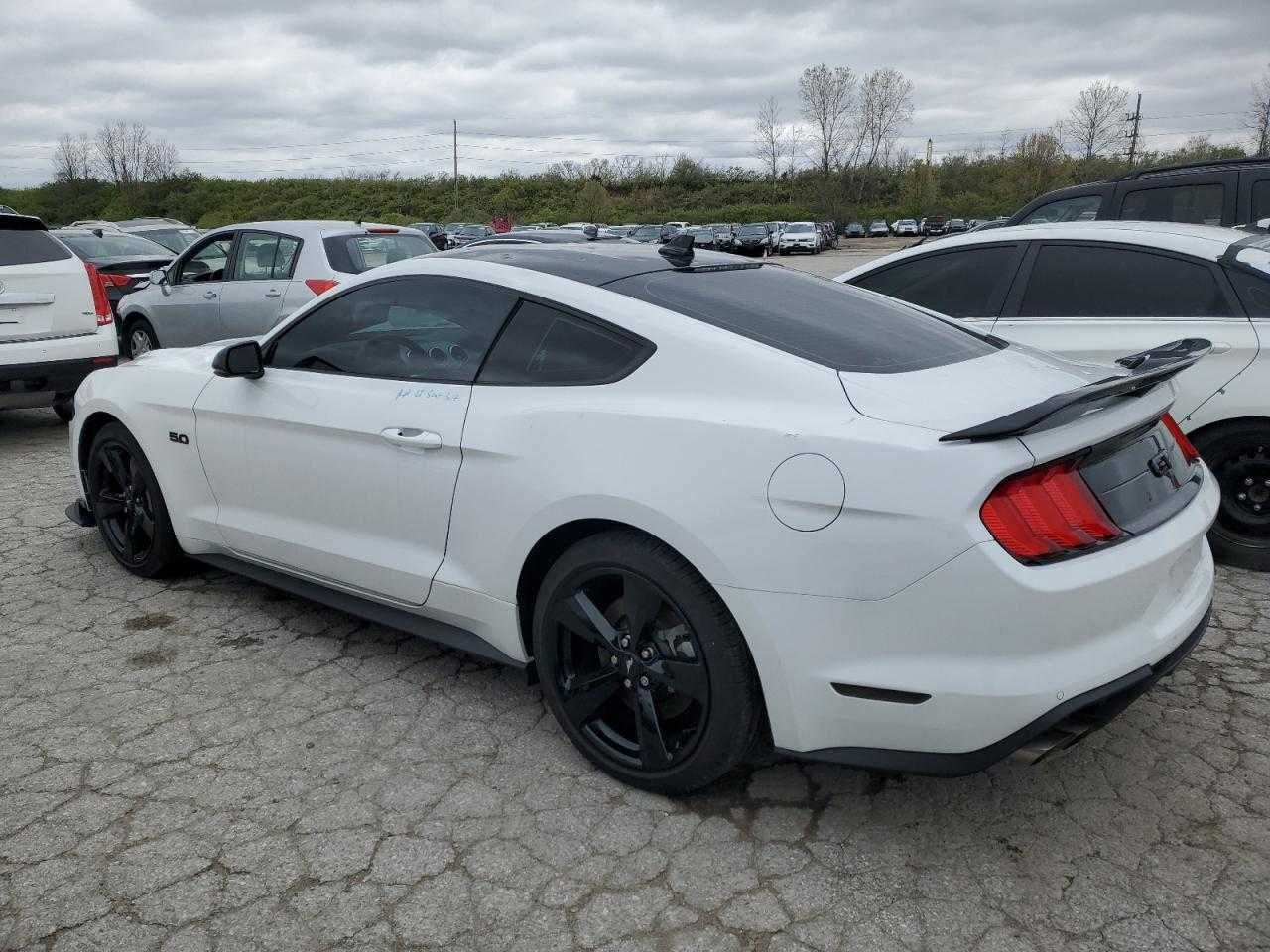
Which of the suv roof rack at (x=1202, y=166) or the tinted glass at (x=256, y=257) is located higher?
the suv roof rack at (x=1202, y=166)

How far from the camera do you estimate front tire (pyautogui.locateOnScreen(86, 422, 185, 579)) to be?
4332mm

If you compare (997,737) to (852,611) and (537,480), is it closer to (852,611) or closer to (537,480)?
Result: (852,611)

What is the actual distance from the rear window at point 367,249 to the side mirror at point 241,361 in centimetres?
497

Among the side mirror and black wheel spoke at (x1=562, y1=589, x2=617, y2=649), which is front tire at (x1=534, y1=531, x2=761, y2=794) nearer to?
black wheel spoke at (x1=562, y1=589, x2=617, y2=649)

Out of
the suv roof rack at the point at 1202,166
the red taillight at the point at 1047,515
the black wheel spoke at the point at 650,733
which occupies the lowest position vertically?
the black wheel spoke at the point at 650,733

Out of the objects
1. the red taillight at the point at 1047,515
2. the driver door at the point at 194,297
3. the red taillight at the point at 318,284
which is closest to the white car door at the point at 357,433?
the red taillight at the point at 1047,515

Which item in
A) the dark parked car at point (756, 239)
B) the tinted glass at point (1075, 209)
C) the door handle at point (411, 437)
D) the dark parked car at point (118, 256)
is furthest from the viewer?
the dark parked car at point (756, 239)

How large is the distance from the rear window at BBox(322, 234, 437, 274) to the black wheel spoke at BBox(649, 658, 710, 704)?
653cm

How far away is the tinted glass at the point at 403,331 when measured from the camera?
128 inches

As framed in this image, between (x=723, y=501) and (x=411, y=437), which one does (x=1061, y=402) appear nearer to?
(x=723, y=501)

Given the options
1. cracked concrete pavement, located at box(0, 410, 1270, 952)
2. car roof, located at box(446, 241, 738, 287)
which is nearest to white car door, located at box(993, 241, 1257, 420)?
cracked concrete pavement, located at box(0, 410, 1270, 952)

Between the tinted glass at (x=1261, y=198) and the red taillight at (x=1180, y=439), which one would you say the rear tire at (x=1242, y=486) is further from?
the tinted glass at (x=1261, y=198)

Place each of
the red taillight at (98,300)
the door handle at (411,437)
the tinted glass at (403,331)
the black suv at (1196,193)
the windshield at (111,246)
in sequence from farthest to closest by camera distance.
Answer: the windshield at (111,246)
the red taillight at (98,300)
the black suv at (1196,193)
the tinted glass at (403,331)
the door handle at (411,437)

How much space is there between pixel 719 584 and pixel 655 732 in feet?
1.72
